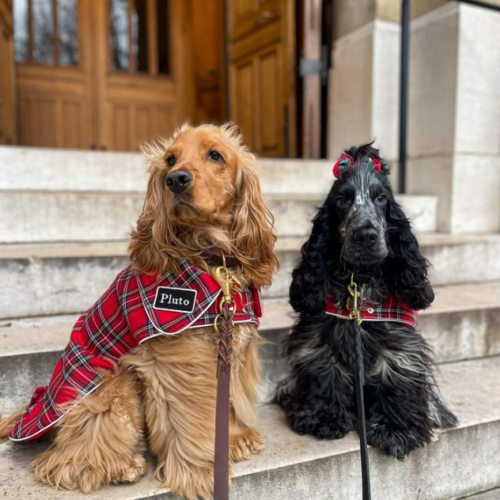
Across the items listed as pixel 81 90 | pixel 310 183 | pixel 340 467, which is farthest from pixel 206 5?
pixel 340 467

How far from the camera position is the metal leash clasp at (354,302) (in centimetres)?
177

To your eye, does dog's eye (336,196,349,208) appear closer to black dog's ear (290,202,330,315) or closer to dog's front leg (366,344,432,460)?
black dog's ear (290,202,330,315)

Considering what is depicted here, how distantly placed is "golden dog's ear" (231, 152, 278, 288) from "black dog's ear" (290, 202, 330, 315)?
0.58 ft

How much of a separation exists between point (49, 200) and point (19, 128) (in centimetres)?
393

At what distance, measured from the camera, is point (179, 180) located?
1.46m

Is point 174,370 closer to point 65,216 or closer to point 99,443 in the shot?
point 99,443

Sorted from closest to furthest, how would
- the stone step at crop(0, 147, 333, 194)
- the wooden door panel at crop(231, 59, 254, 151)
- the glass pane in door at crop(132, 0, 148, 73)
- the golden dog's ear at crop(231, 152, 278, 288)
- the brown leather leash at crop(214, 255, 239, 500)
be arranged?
the brown leather leash at crop(214, 255, 239, 500)
the golden dog's ear at crop(231, 152, 278, 288)
the stone step at crop(0, 147, 333, 194)
the wooden door panel at crop(231, 59, 254, 151)
the glass pane in door at crop(132, 0, 148, 73)

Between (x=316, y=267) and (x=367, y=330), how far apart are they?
0.32 meters

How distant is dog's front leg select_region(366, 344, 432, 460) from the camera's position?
1807 millimetres

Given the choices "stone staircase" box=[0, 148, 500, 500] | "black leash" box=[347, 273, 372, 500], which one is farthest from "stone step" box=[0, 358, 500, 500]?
"black leash" box=[347, 273, 372, 500]

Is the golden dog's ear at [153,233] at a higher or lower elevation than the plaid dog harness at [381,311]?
higher

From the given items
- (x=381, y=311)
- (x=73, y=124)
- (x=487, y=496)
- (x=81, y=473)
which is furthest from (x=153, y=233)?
(x=73, y=124)

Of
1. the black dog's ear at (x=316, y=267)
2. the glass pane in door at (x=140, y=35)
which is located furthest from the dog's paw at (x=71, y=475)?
the glass pane in door at (x=140, y=35)

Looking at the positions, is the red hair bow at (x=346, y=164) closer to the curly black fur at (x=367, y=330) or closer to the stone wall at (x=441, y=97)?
the curly black fur at (x=367, y=330)
